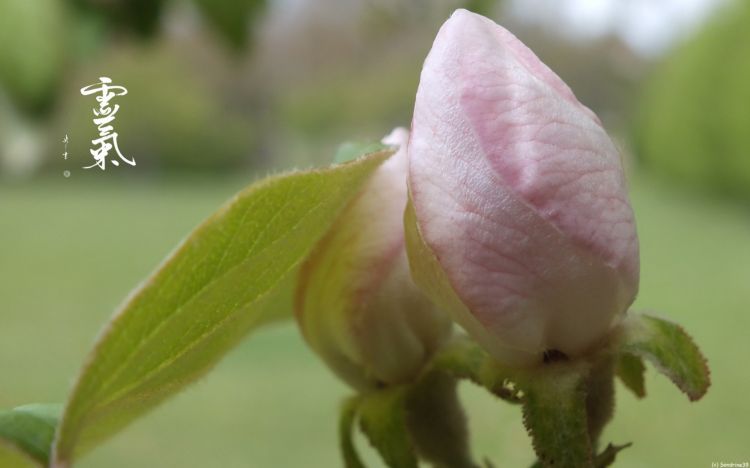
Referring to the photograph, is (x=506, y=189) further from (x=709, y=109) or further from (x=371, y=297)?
(x=709, y=109)

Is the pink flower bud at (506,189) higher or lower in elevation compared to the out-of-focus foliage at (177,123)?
lower

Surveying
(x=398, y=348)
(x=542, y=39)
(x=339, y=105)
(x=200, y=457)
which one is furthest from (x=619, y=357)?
(x=339, y=105)

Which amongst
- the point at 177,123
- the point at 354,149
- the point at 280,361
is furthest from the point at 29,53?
the point at 177,123

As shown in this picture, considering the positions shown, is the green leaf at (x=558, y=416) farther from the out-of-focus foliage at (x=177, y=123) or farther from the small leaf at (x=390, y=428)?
the out-of-focus foliage at (x=177, y=123)

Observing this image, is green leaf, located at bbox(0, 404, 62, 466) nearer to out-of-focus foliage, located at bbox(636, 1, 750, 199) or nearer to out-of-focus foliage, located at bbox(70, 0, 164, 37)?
out-of-focus foliage, located at bbox(70, 0, 164, 37)

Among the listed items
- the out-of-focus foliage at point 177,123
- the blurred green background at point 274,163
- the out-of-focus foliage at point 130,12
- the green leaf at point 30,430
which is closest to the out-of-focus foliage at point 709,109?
the blurred green background at point 274,163

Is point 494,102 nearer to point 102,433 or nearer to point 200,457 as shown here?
point 102,433

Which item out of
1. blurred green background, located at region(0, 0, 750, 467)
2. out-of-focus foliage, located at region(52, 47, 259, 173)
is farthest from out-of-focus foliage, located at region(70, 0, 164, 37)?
out-of-focus foliage, located at region(52, 47, 259, 173)
